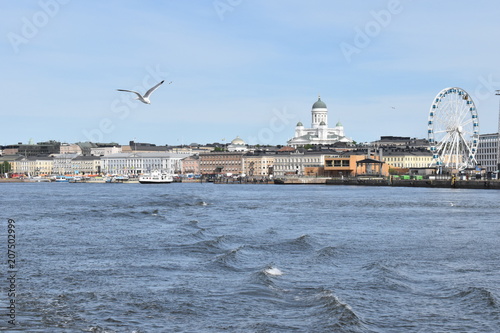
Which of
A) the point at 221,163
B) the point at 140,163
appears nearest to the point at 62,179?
the point at 140,163

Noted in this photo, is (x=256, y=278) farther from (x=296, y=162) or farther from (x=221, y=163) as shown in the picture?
(x=221, y=163)

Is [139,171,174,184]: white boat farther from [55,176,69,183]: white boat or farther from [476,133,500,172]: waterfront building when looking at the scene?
[476,133,500,172]: waterfront building

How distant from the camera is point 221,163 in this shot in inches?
6732

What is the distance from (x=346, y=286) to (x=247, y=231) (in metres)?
13.3

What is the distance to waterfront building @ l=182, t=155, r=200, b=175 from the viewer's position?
576 ft

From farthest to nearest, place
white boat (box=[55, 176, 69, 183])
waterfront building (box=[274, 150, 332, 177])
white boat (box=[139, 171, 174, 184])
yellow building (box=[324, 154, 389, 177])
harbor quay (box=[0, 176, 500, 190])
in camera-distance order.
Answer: white boat (box=[55, 176, 69, 183]) → waterfront building (box=[274, 150, 332, 177]) → white boat (box=[139, 171, 174, 184]) → yellow building (box=[324, 154, 389, 177]) → harbor quay (box=[0, 176, 500, 190])

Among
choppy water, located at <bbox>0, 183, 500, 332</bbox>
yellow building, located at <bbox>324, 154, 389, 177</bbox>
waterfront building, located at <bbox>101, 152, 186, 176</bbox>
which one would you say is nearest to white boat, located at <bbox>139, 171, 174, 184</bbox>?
yellow building, located at <bbox>324, 154, 389, 177</bbox>

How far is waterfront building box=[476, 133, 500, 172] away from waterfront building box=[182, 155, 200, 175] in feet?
193

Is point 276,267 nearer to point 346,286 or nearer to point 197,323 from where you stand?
point 346,286

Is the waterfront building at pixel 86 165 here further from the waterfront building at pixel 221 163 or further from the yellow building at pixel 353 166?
the yellow building at pixel 353 166

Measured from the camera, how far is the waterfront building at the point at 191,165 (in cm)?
17562

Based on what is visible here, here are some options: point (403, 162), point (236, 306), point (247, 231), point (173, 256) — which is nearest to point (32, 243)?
point (173, 256)

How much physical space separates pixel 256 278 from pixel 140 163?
170834mm

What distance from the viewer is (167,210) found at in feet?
150
